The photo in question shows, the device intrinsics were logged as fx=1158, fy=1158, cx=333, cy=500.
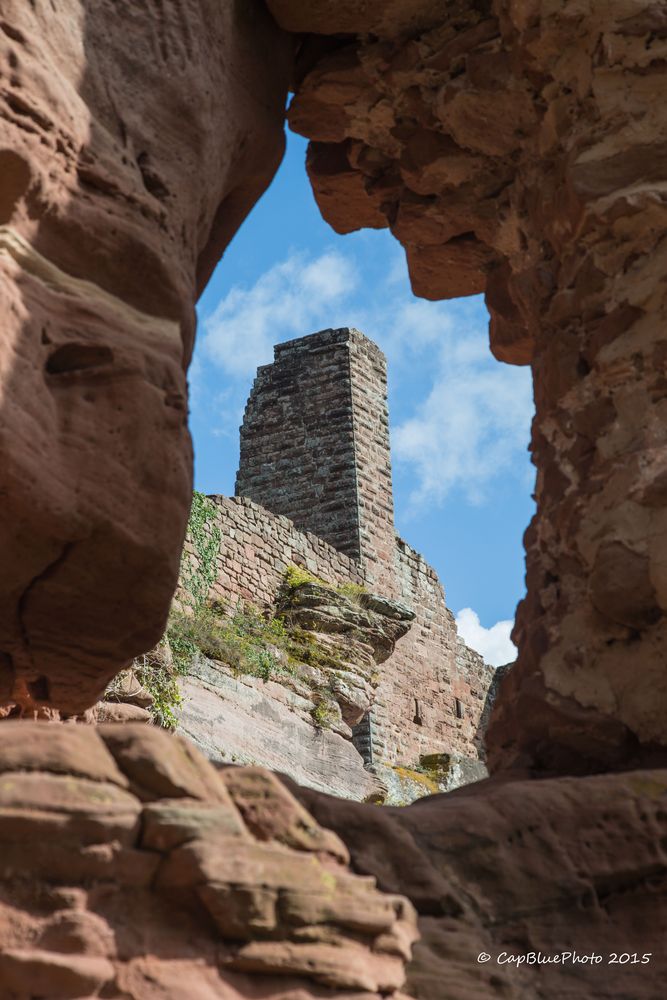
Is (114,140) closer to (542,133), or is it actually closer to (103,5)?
(103,5)

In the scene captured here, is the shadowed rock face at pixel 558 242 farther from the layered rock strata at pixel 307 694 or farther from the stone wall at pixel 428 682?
the stone wall at pixel 428 682

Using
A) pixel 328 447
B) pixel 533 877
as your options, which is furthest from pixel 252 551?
pixel 533 877

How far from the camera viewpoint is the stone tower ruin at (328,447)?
52.1 feet

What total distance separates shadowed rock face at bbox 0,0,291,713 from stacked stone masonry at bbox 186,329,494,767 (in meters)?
11.4

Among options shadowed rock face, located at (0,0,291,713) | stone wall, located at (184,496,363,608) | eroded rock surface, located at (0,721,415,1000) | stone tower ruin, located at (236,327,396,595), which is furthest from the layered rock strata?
eroded rock surface, located at (0,721,415,1000)

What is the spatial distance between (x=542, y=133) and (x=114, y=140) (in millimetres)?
1509

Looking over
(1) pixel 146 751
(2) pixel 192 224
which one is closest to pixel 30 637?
(1) pixel 146 751

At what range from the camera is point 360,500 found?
51.9ft

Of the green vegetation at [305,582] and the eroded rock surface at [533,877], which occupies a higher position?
the green vegetation at [305,582]

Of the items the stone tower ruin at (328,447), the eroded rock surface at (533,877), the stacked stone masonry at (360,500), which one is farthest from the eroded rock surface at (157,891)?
the stone tower ruin at (328,447)

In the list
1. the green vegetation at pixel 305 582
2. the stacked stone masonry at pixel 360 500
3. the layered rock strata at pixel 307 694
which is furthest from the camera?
the stacked stone masonry at pixel 360 500

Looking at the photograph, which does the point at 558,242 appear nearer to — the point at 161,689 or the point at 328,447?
the point at 161,689

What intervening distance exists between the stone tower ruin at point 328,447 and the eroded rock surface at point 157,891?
526 inches

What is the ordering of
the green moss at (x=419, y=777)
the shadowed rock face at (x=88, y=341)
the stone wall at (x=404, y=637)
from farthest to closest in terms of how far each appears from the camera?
the green moss at (x=419, y=777), the stone wall at (x=404, y=637), the shadowed rock face at (x=88, y=341)
